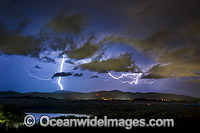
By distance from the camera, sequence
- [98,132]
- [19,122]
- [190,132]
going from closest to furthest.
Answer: [190,132] < [98,132] < [19,122]

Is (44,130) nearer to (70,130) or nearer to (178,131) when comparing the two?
(70,130)

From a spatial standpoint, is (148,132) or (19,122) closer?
(148,132)

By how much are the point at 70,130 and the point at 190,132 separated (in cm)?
905

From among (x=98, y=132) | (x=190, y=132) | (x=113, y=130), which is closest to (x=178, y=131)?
(x=190, y=132)

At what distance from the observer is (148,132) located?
15281mm

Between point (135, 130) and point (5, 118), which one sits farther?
point (5, 118)

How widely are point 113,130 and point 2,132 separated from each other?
8.36 metres

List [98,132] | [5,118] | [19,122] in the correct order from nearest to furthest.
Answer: [98,132], [5,118], [19,122]

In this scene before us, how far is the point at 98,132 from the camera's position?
15914mm

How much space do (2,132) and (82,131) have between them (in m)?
5.90

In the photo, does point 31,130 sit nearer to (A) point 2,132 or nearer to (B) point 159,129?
(A) point 2,132

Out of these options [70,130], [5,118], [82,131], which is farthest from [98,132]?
[5,118]

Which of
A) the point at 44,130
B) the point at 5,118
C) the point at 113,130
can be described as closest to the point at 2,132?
the point at 44,130

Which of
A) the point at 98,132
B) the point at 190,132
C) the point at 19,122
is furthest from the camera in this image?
the point at 19,122
